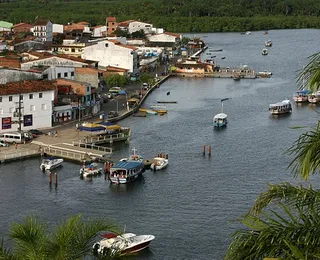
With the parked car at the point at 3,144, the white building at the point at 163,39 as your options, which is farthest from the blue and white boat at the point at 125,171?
the white building at the point at 163,39

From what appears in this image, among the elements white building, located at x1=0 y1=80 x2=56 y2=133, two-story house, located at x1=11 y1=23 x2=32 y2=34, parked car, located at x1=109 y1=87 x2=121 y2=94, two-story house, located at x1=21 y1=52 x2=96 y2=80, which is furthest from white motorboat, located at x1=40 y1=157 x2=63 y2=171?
two-story house, located at x1=11 y1=23 x2=32 y2=34

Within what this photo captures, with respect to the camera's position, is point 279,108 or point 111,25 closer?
point 279,108

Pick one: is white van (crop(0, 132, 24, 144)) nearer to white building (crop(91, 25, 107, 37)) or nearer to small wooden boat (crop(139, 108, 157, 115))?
small wooden boat (crop(139, 108, 157, 115))

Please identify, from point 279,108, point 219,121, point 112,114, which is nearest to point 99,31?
point 279,108

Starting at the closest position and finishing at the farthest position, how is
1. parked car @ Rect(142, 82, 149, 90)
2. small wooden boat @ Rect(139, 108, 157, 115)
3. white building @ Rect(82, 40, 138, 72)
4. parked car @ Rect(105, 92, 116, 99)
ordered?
small wooden boat @ Rect(139, 108, 157, 115)
parked car @ Rect(105, 92, 116, 99)
parked car @ Rect(142, 82, 149, 90)
white building @ Rect(82, 40, 138, 72)

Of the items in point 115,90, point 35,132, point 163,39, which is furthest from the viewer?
point 163,39

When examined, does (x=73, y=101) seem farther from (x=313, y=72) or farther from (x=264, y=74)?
(x=313, y=72)

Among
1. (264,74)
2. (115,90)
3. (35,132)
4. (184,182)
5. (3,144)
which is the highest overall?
(264,74)
